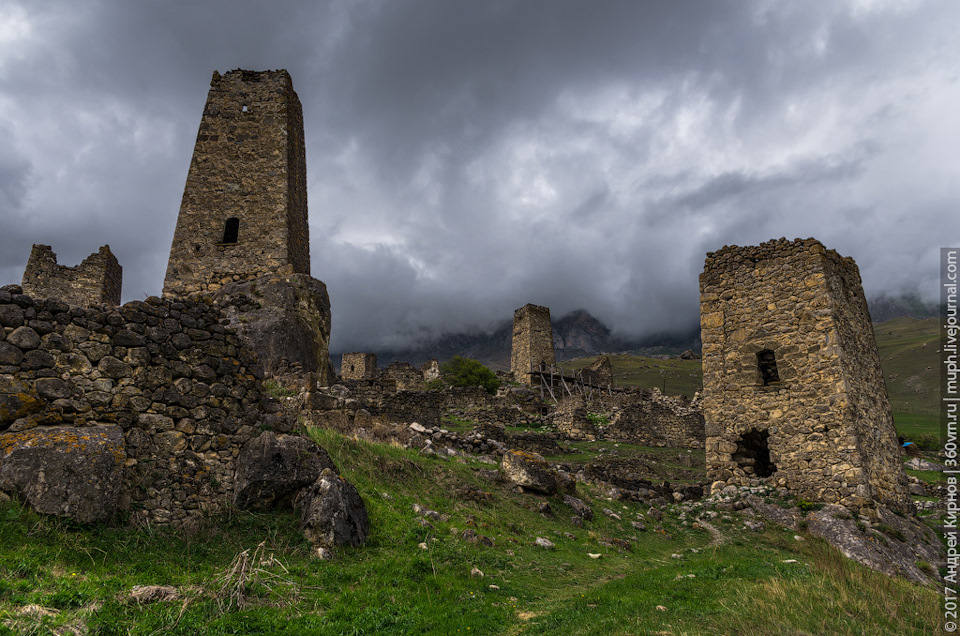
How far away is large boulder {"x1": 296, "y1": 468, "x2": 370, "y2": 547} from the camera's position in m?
6.70

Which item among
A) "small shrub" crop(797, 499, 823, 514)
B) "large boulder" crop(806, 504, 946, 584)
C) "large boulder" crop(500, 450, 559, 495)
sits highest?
"large boulder" crop(500, 450, 559, 495)

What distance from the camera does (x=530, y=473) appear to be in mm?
12438

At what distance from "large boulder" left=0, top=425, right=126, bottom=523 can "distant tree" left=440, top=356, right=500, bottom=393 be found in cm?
4078

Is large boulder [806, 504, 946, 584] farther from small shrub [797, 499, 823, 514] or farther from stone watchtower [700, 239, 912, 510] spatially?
stone watchtower [700, 239, 912, 510]

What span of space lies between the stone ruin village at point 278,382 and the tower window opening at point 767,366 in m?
0.09

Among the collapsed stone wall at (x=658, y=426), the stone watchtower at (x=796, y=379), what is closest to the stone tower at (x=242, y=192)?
the stone watchtower at (x=796, y=379)

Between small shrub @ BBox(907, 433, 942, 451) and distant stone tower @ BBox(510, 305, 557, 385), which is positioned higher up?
distant stone tower @ BBox(510, 305, 557, 385)

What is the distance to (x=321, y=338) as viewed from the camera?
41.5 ft

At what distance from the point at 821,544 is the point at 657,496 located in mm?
5122

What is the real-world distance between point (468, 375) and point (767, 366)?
37021 millimetres

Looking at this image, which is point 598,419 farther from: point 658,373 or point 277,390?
point 658,373

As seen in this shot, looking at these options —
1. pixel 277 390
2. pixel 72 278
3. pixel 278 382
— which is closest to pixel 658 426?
pixel 278 382

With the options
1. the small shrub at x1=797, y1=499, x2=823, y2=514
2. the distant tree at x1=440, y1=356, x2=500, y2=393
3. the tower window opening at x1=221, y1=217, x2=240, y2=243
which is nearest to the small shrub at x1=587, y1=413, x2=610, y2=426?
the distant tree at x1=440, y1=356, x2=500, y2=393

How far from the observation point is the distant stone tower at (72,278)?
19391 millimetres
